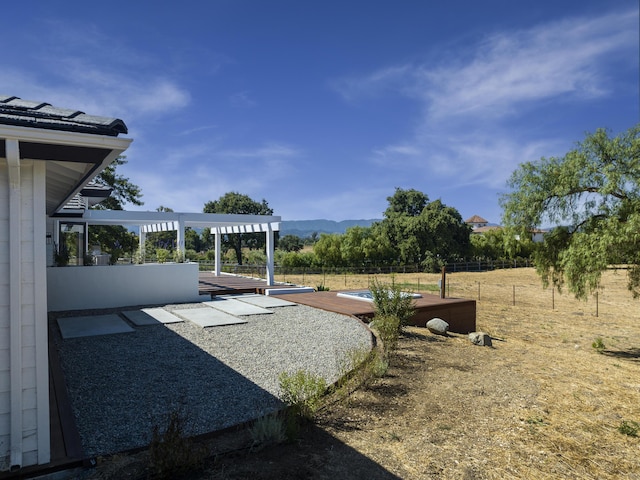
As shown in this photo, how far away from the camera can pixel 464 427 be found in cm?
435

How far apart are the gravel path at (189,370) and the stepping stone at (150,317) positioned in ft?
1.46

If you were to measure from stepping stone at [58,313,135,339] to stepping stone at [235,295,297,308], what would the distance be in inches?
153

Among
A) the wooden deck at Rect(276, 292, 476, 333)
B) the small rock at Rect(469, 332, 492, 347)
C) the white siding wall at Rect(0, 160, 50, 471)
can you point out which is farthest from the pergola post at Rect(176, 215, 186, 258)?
the white siding wall at Rect(0, 160, 50, 471)

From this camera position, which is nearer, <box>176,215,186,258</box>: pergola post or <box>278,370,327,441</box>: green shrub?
<box>278,370,327,441</box>: green shrub

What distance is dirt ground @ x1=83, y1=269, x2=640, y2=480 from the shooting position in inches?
137

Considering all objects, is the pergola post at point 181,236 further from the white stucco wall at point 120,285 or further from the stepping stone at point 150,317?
the stepping stone at point 150,317

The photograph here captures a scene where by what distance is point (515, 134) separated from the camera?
19531 millimetres

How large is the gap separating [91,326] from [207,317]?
255 cm

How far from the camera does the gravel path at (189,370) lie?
4254 millimetres

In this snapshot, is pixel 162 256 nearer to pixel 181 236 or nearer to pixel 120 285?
pixel 181 236

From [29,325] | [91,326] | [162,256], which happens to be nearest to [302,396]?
[29,325]

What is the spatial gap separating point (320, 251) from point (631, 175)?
29.5 metres

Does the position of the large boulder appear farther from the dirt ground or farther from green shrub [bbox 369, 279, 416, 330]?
the dirt ground

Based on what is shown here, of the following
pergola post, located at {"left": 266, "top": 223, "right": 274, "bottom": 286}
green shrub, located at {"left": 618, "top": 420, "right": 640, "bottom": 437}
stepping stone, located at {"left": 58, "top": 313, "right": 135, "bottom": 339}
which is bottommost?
green shrub, located at {"left": 618, "top": 420, "right": 640, "bottom": 437}
